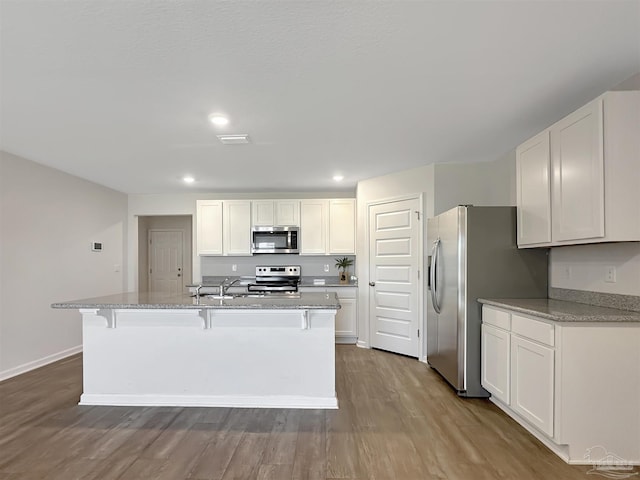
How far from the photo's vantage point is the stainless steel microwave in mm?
5699

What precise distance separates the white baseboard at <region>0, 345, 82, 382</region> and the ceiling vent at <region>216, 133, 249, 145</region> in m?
3.30

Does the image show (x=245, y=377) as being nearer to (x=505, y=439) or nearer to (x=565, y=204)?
(x=505, y=439)

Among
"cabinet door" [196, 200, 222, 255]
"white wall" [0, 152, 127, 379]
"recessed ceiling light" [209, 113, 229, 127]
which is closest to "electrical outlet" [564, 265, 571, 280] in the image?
"recessed ceiling light" [209, 113, 229, 127]

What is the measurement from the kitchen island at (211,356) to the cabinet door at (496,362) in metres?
1.31

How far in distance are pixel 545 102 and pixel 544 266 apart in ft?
4.67

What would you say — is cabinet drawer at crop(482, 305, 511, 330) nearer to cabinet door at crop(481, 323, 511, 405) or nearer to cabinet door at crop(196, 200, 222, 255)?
cabinet door at crop(481, 323, 511, 405)

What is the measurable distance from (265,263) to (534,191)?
422cm

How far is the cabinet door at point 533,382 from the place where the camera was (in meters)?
2.32

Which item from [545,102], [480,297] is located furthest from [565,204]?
[480,297]

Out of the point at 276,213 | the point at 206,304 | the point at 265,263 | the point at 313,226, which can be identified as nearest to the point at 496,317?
the point at 206,304

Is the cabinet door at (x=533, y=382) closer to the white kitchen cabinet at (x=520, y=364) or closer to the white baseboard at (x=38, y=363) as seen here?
the white kitchen cabinet at (x=520, y=364)

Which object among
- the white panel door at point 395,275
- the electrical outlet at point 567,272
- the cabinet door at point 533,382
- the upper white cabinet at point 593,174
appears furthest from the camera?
the white panel door at point 395,275

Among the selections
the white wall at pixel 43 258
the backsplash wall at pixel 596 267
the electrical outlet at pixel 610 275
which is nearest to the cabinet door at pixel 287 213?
the white wall at pixel 43 258

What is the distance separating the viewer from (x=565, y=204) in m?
2.52
